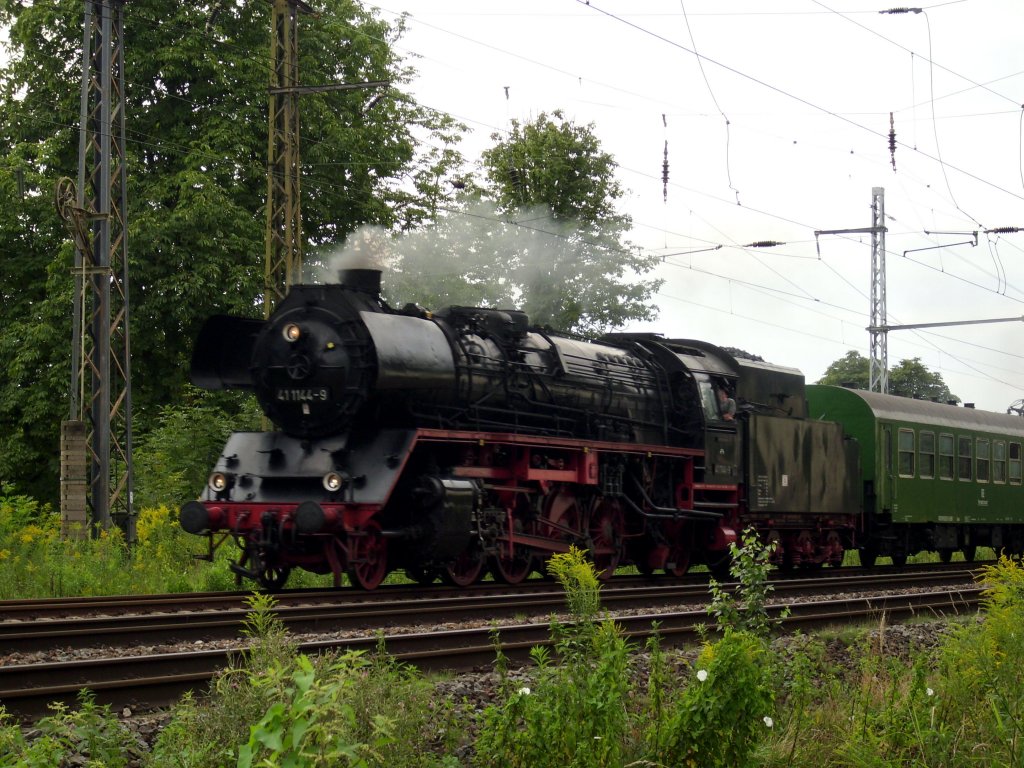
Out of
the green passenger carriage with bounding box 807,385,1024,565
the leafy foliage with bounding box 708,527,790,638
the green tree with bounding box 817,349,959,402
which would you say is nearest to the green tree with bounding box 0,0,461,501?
the green passenger carriage with bounding box 807,385,1024,565

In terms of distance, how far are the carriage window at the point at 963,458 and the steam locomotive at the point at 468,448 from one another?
5.32 m

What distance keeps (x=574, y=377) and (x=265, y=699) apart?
10265 mm

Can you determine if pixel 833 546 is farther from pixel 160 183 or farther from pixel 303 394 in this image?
pixel 160 183

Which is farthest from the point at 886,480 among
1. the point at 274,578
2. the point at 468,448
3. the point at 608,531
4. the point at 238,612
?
the point at 238,612

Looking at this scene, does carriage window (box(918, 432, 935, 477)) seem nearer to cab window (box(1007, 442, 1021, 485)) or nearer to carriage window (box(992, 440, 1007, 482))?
carriage window (box(992, 440, 1007, 482))

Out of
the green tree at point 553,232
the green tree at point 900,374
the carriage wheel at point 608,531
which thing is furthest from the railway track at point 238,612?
the green tree at point 900,374

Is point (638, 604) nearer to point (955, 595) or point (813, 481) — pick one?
point (955, 595)

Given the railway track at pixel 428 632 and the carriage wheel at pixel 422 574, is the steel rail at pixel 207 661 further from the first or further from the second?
the carriage wheel at pixel 422 574

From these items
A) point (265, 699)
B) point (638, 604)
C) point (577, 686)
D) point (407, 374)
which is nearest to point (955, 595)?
point (638, 604)

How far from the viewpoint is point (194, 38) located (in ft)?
90.7

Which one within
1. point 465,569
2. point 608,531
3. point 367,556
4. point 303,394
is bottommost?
point 465,569

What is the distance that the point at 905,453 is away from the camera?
69.7 feet

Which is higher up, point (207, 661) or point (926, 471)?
point (926, 471)

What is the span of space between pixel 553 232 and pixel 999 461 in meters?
15.7
